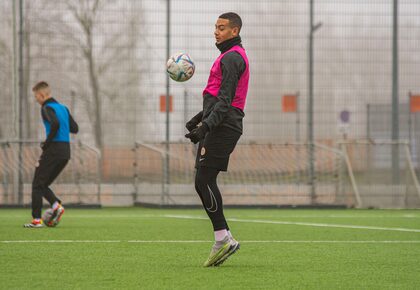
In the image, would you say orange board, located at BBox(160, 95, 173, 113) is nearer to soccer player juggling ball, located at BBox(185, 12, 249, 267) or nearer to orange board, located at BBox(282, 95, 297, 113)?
orange board, located at BBox(282, 95, 297, 113)

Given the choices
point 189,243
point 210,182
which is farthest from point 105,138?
point 210,182

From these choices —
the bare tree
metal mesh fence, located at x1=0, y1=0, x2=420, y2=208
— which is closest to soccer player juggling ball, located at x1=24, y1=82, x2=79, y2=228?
metal mesh fence, located at x1=0, y1=0, x2=420, y2=208

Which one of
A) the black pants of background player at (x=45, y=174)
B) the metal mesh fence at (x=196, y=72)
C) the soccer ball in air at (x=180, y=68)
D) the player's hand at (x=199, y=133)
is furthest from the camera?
the metal mesh fence at (x=196, y=72)

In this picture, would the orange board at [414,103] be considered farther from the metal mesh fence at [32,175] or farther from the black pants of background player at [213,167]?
the black pants of background player at [213,167]

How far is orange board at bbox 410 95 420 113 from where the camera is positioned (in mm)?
19719

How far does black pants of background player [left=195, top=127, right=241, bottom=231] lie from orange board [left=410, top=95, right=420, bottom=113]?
12.4 metres

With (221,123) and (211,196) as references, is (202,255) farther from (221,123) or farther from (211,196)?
(221,123)

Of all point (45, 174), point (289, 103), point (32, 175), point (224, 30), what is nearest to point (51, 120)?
point (45, 174)

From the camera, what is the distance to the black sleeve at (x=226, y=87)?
769cm

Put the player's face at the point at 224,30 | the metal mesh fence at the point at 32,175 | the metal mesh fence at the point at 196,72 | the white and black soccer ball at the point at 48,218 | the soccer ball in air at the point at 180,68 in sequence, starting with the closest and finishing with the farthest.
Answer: the player's face at the point at 224,30 < the soccer ball in air at the point at 180,68 < the white and black soccer ball at the point at 48,218 < the metal mesh fence at the point at 32,175 < the metal mesh fence at the point at 196,72

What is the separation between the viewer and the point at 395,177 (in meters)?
19.2

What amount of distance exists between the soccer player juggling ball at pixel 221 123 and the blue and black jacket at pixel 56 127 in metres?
4.77

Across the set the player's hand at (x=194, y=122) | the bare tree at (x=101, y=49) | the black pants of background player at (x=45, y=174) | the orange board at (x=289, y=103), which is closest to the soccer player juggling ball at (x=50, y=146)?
the black pants of background player at (x=45, y=174)

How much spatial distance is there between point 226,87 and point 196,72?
11.7m
